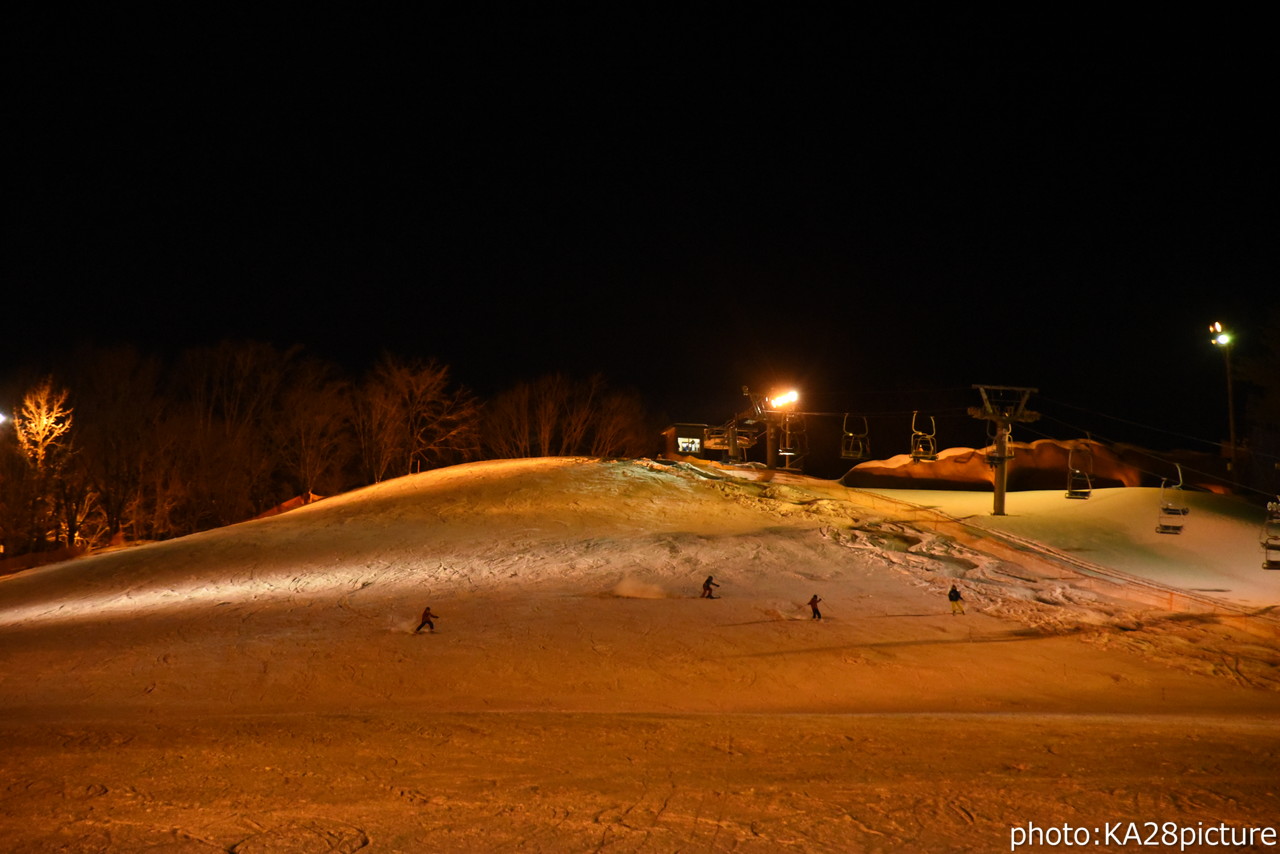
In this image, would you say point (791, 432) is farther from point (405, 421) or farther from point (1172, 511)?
point (405, 421)

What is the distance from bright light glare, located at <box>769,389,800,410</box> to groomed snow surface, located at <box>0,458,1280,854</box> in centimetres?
534

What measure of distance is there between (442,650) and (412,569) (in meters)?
8.99

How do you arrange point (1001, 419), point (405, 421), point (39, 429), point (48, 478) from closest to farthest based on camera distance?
point (1001, 419), point (39, 429), point (48, 478), point (405, 421)

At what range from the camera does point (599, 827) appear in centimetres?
697

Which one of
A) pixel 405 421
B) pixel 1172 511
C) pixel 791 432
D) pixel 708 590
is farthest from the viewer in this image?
pixel 405 421

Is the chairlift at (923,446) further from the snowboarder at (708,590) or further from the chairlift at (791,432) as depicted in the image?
the snowboarder at (708,590)

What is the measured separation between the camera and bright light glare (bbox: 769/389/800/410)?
35.6 meters

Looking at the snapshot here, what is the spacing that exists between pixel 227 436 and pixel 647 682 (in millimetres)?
49966

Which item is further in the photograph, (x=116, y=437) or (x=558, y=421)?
(x=558, y=421)

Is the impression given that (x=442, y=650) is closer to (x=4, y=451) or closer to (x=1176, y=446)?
(x=4, y=451)

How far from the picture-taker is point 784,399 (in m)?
36.1

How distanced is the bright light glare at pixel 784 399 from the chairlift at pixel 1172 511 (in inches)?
553

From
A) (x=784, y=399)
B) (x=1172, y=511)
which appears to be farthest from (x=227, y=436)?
(x=1172, y=511)

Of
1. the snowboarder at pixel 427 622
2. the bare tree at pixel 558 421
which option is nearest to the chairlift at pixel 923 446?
the snowboarder at pixel 427 622
